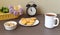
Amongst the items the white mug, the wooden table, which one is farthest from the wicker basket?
the white mug

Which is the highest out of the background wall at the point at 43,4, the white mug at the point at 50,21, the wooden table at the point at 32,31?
the background wall at the point at 43,4

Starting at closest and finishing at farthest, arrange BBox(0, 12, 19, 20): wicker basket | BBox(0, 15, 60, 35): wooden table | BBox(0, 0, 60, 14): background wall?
BBox(0, 15, 60, 35): wooden table, BBox(0, 12, 19, 20): wicker basket, BBox(0, 0, 60, 14): background wall

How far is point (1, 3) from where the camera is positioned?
1219mm

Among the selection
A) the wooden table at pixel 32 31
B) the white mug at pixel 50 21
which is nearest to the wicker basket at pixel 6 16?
the wooden table at pixel 32 31

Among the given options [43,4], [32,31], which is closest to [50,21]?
[32,31]

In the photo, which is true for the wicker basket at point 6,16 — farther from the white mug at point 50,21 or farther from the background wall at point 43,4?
the white mug at point 50,21

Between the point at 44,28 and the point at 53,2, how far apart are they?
34cm

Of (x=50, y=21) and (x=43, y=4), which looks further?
(x=43, y=4)

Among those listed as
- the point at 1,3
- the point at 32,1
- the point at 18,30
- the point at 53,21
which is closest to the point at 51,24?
the point at 53,21

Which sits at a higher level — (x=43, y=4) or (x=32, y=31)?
(x=43, y=4)

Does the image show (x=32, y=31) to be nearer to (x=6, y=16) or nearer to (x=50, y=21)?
(x=50, y=21)

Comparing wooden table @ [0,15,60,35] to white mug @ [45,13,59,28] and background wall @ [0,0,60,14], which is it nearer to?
white mug @ [45,13,59,28]

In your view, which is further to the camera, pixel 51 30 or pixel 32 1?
pixel 32 1

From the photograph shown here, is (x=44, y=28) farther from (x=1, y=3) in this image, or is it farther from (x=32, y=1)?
(x=1, y=3)
